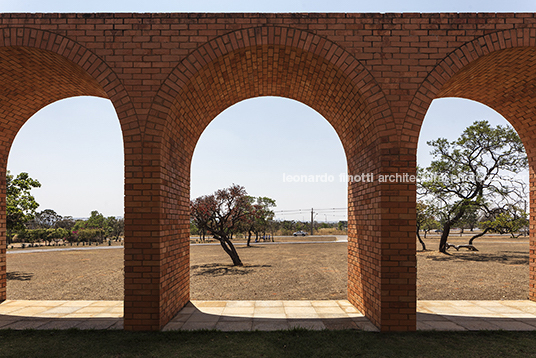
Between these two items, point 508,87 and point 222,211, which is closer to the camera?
point 508,87

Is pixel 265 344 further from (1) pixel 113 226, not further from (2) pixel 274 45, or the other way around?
(1) pixel 113 226

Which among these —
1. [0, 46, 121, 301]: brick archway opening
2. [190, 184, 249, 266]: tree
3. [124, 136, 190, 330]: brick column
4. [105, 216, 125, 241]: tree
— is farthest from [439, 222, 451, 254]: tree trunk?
[105, 216, 125, 241]: tree

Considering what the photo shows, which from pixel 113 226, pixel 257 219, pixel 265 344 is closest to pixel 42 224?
pixel 113 226

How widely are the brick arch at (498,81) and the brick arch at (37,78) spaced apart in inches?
182

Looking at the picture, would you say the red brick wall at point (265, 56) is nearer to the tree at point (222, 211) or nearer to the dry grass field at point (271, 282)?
the dry grass field at point (271, 282)

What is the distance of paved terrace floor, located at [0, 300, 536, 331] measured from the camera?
15.5 feet

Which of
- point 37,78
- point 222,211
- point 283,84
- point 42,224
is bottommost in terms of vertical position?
point 42,224

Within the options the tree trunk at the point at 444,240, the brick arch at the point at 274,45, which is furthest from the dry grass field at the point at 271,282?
the tree trunk at the point at 444,240

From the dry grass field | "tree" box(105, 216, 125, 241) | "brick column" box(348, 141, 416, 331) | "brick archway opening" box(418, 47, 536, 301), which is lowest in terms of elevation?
"tree" box(105, 216, 125, 241)

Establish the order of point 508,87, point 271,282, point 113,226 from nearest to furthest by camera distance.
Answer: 1. point 508,87
2. point 271,282
3. point 113,226

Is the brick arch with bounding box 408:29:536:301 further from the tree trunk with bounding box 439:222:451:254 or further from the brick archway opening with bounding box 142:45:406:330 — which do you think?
the tree trunk with bounding box 439:222:451:254

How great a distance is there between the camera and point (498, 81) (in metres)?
5.50

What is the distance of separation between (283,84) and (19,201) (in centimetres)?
1082

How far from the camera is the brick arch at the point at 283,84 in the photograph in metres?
4.57
